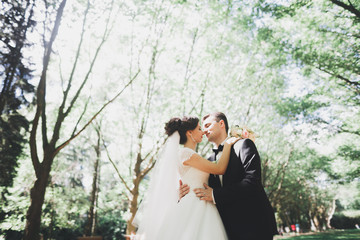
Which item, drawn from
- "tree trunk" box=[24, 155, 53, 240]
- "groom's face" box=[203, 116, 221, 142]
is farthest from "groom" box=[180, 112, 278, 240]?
"tree trunk" box=[24, 155, 53, 240]

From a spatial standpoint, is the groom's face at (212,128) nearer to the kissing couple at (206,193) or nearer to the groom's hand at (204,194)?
the kissing couple at (206,193)

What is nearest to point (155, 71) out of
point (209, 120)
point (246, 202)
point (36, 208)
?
point (36, 208)

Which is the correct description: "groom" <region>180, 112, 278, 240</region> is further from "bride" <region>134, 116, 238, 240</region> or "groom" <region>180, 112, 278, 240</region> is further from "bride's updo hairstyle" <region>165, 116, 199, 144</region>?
"bride's updo hairstyle" <region>165, 116, 199, 144</region>

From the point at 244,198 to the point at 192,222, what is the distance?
69 cm

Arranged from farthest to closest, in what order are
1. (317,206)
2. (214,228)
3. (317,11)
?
(317,206), (317,11), (214,228)

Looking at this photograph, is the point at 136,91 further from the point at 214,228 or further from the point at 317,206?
the point at 317,206

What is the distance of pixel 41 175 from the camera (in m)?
5.48

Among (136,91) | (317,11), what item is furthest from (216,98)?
(317,11)

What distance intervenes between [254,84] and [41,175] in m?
11.3

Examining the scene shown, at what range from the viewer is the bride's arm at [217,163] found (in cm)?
293

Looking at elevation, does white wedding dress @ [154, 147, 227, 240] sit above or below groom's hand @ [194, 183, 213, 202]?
below

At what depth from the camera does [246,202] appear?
8.55 feet

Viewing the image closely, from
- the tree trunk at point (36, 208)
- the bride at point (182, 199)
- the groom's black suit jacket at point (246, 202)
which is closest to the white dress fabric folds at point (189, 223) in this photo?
the bride at point (182, 199)

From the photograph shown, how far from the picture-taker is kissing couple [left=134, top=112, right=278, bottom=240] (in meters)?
2.60
